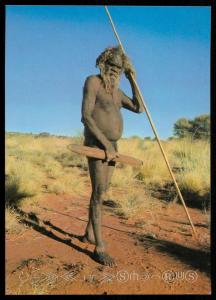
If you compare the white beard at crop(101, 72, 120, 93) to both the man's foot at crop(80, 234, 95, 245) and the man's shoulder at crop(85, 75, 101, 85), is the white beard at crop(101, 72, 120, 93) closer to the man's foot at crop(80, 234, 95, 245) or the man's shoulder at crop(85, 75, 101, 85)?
the man's shoulder at crop(85, 75, 101, 85)

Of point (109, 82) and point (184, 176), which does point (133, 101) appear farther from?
point (184, 176)

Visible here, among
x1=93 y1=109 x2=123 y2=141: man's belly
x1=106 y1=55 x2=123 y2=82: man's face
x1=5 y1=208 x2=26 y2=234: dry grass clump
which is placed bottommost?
x1=5 y1=208 x2=26 y2=234: dry grass clump

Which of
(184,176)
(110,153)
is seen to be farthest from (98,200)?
(184,176)

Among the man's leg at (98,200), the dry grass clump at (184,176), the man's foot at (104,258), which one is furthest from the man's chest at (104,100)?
the dry grass clump at (184,176)

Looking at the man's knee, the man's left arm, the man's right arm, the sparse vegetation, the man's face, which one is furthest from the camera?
the sparse vegetation

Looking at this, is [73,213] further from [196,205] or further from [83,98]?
[83,98]

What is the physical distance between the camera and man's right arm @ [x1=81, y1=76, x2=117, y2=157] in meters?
4.82

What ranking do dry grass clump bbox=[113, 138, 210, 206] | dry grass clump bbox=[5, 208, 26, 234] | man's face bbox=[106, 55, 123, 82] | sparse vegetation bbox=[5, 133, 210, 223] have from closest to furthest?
man's face bbox=[106, 55, 123, 82] → dry grass clump bbox=[5, 208, 26, 234] → sparse vegetation bbox=[5, 133, 210, 223] → dry grass clump bbox=[113, 138, 210, 206]

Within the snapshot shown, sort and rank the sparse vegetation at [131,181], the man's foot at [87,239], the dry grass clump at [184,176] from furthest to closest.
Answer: the dry grass clump at [184,176] < the sparse vegetation at [131,181] < the man's foot at [87,239]

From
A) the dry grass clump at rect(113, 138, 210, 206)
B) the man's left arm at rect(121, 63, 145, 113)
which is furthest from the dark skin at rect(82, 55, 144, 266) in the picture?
the dry grass clump at rect(113, 138, 210, 206)

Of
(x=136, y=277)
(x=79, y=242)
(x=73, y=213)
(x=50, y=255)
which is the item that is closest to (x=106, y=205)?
(x=73, y=213)

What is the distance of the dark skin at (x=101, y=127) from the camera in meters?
4.85

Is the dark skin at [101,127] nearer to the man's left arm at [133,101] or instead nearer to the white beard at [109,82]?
the white beard at [109,82]

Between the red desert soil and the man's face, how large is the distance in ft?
7.43
